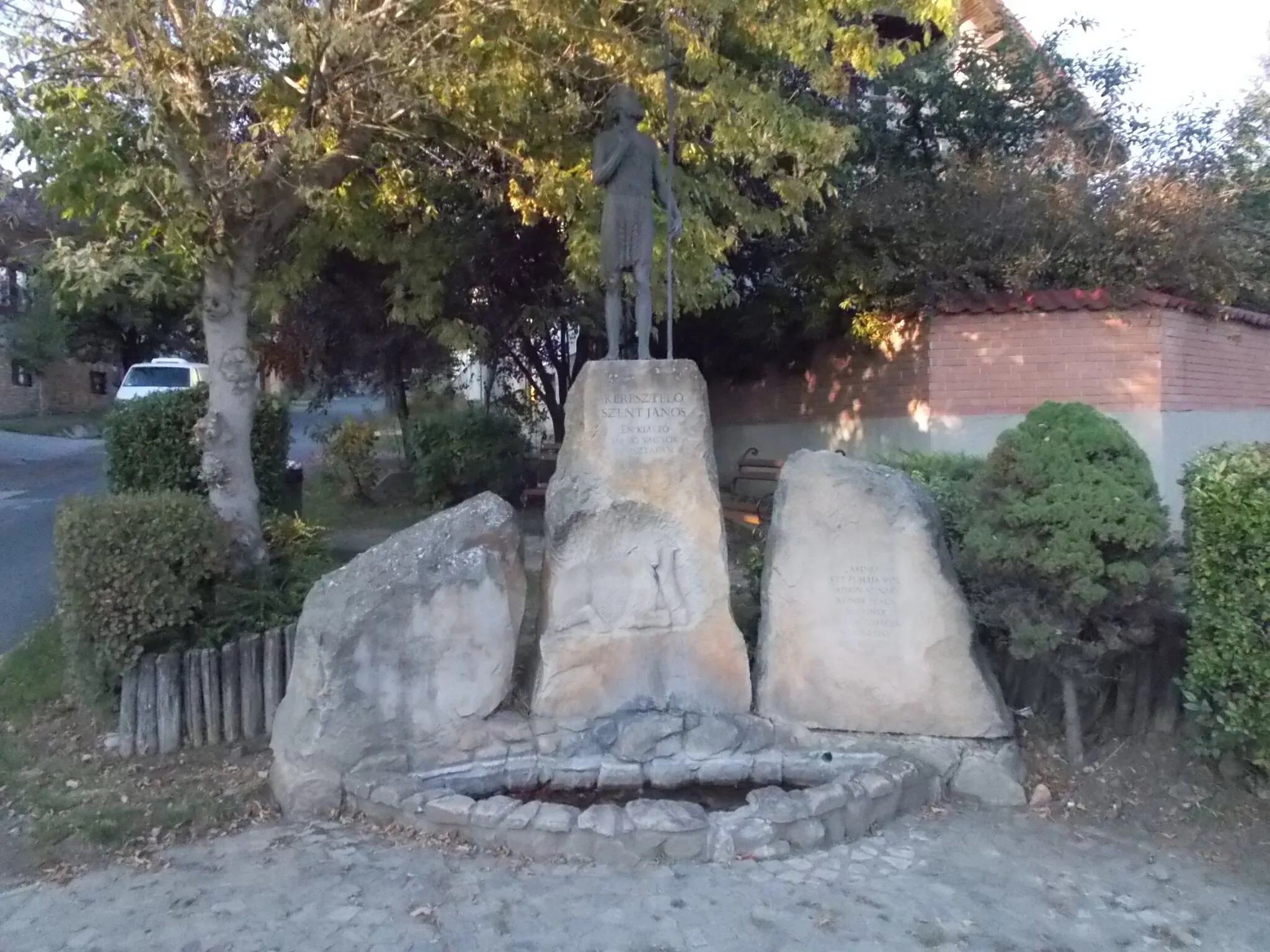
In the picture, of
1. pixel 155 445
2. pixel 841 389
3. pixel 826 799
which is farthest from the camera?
pixel 841 389

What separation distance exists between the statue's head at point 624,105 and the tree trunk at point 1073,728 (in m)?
3.92

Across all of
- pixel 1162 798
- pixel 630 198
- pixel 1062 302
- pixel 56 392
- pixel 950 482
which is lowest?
pixel 1162 798

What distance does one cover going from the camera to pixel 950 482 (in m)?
6.97

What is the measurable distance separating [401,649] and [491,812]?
997 mm

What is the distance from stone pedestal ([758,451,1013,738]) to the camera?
5586 millimetres

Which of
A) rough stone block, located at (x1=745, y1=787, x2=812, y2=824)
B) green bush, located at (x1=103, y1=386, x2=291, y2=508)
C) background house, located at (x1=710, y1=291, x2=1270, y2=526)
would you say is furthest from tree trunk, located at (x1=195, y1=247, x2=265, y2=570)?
background house, located at (x1=710, y1=291, x2=1270, y2=526)

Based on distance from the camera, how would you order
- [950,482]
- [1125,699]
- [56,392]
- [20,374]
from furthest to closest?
[56,392] < [20,374] < [950,482] < [1125,699]

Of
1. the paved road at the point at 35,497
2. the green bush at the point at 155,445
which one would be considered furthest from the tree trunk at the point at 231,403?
the paved road at the point at 35,497

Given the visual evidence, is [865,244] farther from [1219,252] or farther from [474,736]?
[474,736]

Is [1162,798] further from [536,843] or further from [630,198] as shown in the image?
[630,198]

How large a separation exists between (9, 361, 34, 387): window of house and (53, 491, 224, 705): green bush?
27.6m

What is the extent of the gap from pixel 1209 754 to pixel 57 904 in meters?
5.21

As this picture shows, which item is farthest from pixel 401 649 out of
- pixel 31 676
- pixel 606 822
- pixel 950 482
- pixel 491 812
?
pixel 950 482

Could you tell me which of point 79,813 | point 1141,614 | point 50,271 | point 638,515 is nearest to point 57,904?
point 79,813
